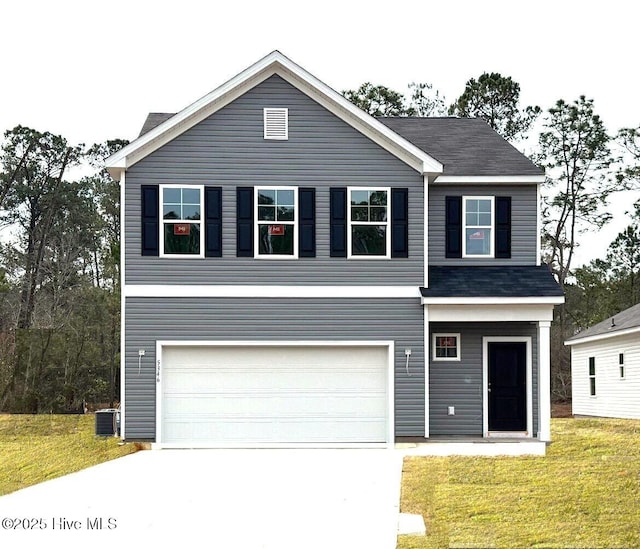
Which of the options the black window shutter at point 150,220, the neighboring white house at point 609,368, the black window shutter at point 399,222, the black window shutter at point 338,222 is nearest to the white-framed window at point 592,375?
the neighboring white house at point 609,368

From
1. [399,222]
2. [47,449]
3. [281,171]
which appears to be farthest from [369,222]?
[47,449]

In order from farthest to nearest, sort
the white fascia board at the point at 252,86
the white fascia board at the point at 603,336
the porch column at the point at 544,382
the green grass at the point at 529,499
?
the white fascia board at the point at 603,336 → the porch column at the point at 544,382 → the white fascia board at the point at 252,86 → the green grass at the point at 529,499

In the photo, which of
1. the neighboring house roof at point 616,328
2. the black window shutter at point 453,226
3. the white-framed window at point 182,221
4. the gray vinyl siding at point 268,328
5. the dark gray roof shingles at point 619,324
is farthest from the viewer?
the dark gray roof shingles at point 619,324

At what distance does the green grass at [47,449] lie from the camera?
Answer: 61.8ft

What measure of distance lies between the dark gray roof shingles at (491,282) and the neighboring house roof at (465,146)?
1.94m

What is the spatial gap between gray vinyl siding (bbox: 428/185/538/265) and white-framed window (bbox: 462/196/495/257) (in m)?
0.13

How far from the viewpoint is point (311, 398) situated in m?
21.5

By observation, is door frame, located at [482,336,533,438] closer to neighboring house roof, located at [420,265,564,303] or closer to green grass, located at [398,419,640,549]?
neighboring house roof, located at [420,265,564,303]

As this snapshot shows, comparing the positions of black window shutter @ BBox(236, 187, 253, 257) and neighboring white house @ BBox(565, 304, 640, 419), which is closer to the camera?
black window shutter @ BBox(236, 187, 253, 257)

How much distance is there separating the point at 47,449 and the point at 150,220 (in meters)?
5.07

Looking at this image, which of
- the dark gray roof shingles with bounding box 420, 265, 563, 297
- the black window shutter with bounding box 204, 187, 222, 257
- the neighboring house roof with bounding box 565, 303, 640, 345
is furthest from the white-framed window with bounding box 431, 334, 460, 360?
the neighboring house roof with bounding box 565, 303, 640, 345

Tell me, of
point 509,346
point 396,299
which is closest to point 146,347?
point 396,299

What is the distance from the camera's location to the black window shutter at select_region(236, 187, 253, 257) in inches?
840

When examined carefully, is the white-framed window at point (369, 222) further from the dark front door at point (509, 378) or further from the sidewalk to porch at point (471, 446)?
the sidewalk to porch at point (471, 446)
